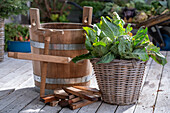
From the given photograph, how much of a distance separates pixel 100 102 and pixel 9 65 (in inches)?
71.7

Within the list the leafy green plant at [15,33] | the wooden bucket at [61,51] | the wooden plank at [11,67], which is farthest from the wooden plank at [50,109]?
the leafy green plant at [15,33]

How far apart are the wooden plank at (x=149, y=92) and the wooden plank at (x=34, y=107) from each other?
815 millimetres

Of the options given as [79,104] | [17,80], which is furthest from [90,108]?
[17,80]

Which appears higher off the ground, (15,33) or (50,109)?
(15,33)

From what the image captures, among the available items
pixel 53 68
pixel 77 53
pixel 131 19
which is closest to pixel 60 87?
pixel 53 68

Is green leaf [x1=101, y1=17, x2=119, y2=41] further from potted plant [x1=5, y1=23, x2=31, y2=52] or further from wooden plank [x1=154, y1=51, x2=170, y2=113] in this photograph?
potted plant [x1=5, y1=23, x2=31, y2=52]

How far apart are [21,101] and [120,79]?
3.03 ft

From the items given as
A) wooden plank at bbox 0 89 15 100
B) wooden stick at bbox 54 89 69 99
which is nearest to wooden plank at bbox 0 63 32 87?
wooden plank at bbox 0 89 15 100

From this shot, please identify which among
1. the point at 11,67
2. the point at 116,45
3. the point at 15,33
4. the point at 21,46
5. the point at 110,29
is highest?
the point at 110,29

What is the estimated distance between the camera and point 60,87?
2486mm

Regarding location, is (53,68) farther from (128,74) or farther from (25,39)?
(25,39)

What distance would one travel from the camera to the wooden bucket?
236 cm

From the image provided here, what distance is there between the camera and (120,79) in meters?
2.16

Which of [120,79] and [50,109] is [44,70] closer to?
[50,109]
